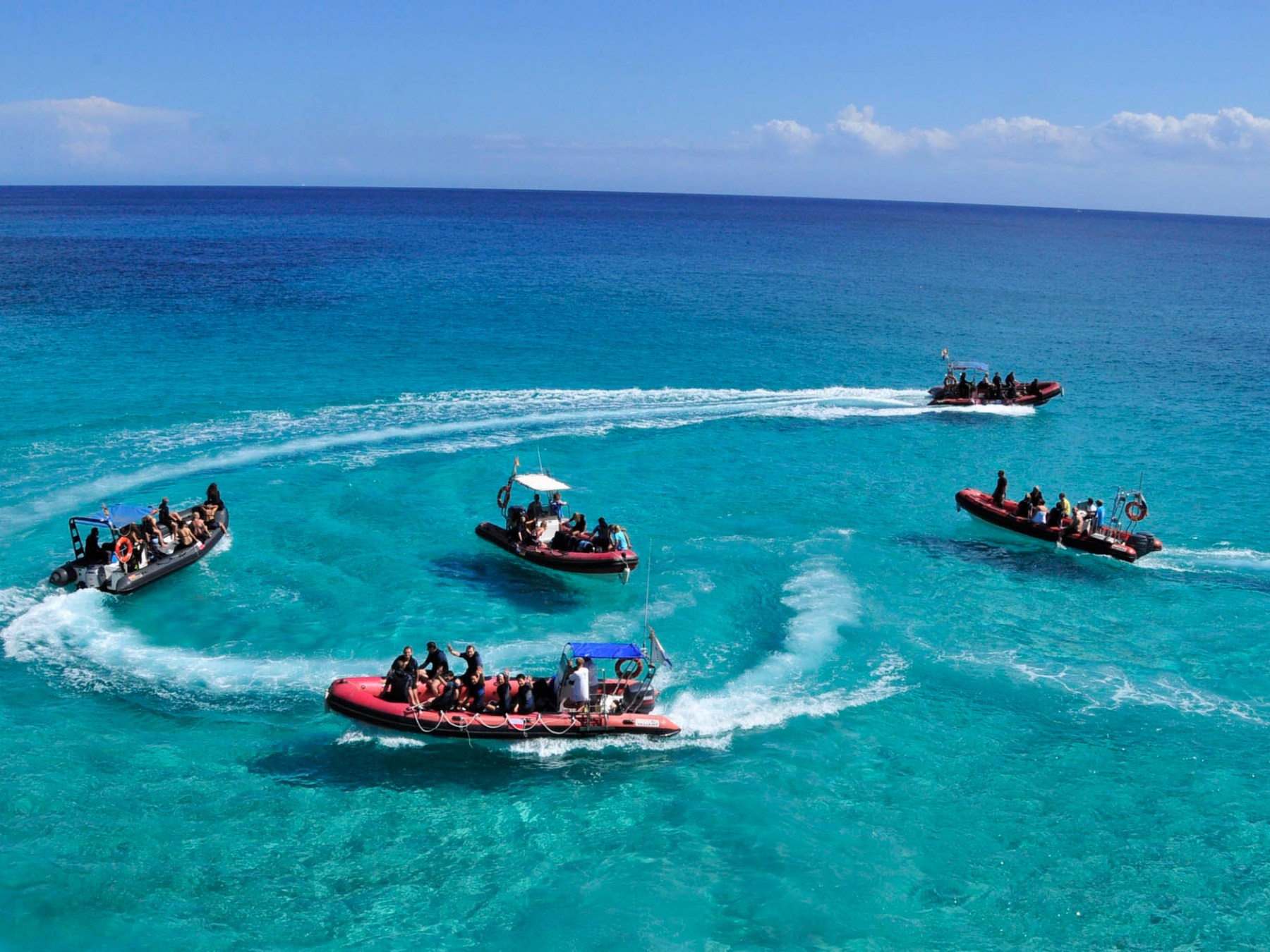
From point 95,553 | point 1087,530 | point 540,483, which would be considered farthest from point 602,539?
point 1087,530

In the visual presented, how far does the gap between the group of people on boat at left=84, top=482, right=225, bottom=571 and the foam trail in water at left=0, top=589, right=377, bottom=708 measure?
1.67 meters

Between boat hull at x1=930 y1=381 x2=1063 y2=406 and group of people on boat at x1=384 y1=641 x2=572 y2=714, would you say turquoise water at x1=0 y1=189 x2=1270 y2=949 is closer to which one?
boat hull at x1=930 y1=381 x2=1063 y2=406

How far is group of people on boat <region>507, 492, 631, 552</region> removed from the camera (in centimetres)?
2833

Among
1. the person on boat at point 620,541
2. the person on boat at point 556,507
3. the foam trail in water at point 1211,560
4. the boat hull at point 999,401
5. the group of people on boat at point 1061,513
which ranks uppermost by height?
the boat hull at point 999,401

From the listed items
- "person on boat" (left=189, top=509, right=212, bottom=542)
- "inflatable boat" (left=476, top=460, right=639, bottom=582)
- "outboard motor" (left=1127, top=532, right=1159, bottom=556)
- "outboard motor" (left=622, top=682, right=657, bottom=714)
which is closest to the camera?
"outboard motor" (left=622, top=682, right=657, bottom=714)

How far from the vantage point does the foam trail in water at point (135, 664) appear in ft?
72.5

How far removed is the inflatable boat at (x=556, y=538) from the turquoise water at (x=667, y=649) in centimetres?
78

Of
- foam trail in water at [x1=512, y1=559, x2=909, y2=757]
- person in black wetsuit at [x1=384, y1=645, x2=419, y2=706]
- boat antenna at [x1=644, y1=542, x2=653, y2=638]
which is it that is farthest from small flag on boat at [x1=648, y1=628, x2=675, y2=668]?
person in black wetsuit at [x1=384, y1=645, x2=419, y2=706]

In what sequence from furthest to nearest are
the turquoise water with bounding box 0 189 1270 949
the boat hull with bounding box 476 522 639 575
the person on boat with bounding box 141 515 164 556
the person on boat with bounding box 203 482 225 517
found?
the person on boat with bounding box 203 482 225 517 < the boat hull with bounding box 476 522 639 575 < the person on boat with bounding box 141 515 164 556 < the turquoise water with bounding box 0 189 1270 949

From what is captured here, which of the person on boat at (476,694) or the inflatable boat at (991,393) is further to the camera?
the inflatable boat at (991,393)

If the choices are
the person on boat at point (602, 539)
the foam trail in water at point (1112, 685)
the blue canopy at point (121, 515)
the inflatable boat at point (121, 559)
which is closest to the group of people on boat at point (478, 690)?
the person on boat at point (602, 539)

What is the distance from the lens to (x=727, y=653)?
79.8ft

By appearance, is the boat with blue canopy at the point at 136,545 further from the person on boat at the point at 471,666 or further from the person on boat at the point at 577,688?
the person on boat at the point at 577,688

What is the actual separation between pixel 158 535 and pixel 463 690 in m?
12.4
